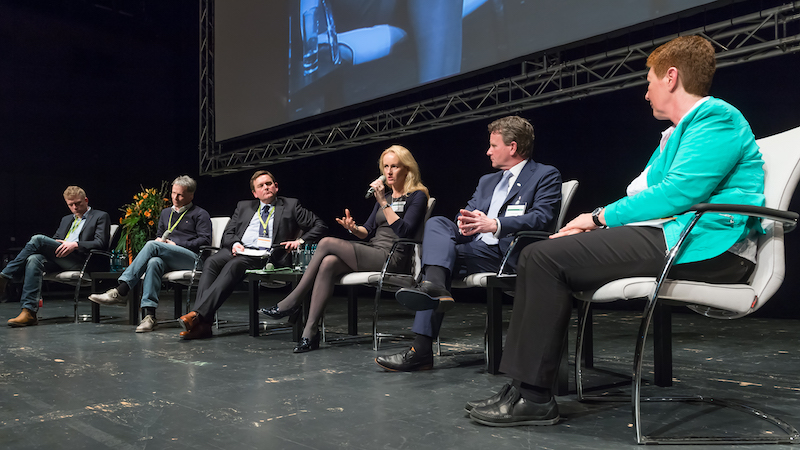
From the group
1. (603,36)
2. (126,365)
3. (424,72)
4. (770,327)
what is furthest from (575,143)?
(126,365)

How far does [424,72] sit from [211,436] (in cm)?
401

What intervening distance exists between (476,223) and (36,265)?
12.4ft

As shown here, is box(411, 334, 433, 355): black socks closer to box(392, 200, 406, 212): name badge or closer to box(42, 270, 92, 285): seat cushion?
box(392, 200, 406, 212): name badge

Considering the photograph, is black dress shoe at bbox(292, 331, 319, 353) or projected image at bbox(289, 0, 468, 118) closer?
black dress shoe at bbox(292, 331, 319, 353)

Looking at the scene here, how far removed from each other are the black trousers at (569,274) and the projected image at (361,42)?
8.46 ft

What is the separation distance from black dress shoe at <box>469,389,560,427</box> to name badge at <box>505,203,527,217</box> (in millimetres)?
956

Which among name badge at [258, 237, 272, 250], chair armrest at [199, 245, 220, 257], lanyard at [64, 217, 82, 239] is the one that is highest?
lanyard at [64, 217, 82, 239]

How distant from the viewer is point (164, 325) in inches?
159

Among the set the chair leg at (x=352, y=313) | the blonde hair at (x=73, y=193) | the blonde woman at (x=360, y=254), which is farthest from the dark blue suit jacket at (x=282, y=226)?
the blonde hair at (x=73, y=193)

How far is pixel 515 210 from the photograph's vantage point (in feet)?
7.54

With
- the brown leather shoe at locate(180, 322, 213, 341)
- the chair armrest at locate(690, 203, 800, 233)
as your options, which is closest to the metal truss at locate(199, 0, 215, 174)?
the brown leather shoe at locate(180, 322, 213, 341)

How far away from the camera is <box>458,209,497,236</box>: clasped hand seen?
2.12m

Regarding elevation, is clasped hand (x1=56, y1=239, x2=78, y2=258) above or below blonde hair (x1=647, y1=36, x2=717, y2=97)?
below

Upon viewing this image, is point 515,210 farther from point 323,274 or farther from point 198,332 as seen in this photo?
point 198,332
